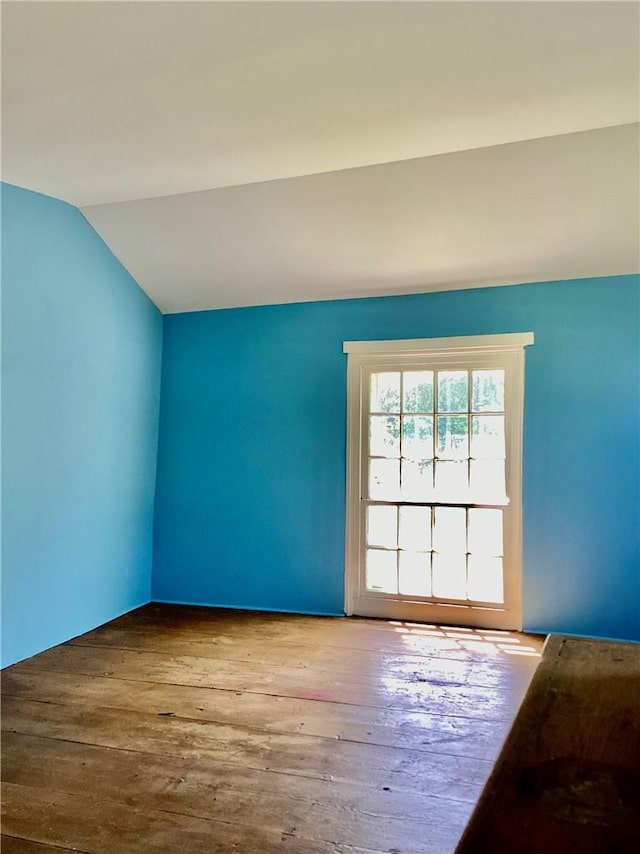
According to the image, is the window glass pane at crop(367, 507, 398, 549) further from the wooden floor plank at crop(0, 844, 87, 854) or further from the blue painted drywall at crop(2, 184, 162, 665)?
the wooden floor plank at crop(0, 844, 87, 854)

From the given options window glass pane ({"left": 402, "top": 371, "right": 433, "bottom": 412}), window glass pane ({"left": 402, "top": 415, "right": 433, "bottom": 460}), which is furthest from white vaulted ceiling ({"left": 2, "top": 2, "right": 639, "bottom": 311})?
window glass pane ({"left": 402, "top": 415, "right": 433, "bottom": 460})

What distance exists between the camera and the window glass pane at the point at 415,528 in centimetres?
414

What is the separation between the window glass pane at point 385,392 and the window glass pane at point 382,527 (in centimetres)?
78

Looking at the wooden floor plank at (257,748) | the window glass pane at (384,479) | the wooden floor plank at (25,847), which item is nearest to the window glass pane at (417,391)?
the window glass pane at (384,479)

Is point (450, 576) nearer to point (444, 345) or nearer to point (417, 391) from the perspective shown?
point (417, 391)

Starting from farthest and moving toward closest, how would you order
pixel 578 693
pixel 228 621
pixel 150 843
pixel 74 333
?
pixel 228 621, pixel 74 333, pixel 150 843, pixel 578 693

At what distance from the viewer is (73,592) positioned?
3.64 meters

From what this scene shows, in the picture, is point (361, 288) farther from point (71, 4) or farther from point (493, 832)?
point (493, 832)

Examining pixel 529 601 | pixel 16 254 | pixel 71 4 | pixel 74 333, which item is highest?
pixel 71 4

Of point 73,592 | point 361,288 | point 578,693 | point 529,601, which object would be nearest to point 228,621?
point 73,592

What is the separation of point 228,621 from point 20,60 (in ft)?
11.4

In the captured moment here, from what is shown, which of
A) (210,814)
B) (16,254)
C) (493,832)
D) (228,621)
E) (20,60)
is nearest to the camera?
(493,832)

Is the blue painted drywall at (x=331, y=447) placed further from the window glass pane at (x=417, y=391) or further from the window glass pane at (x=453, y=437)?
the window glass pane at (x=453, y=437)

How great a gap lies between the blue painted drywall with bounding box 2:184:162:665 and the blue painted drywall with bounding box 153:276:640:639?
402 mm
